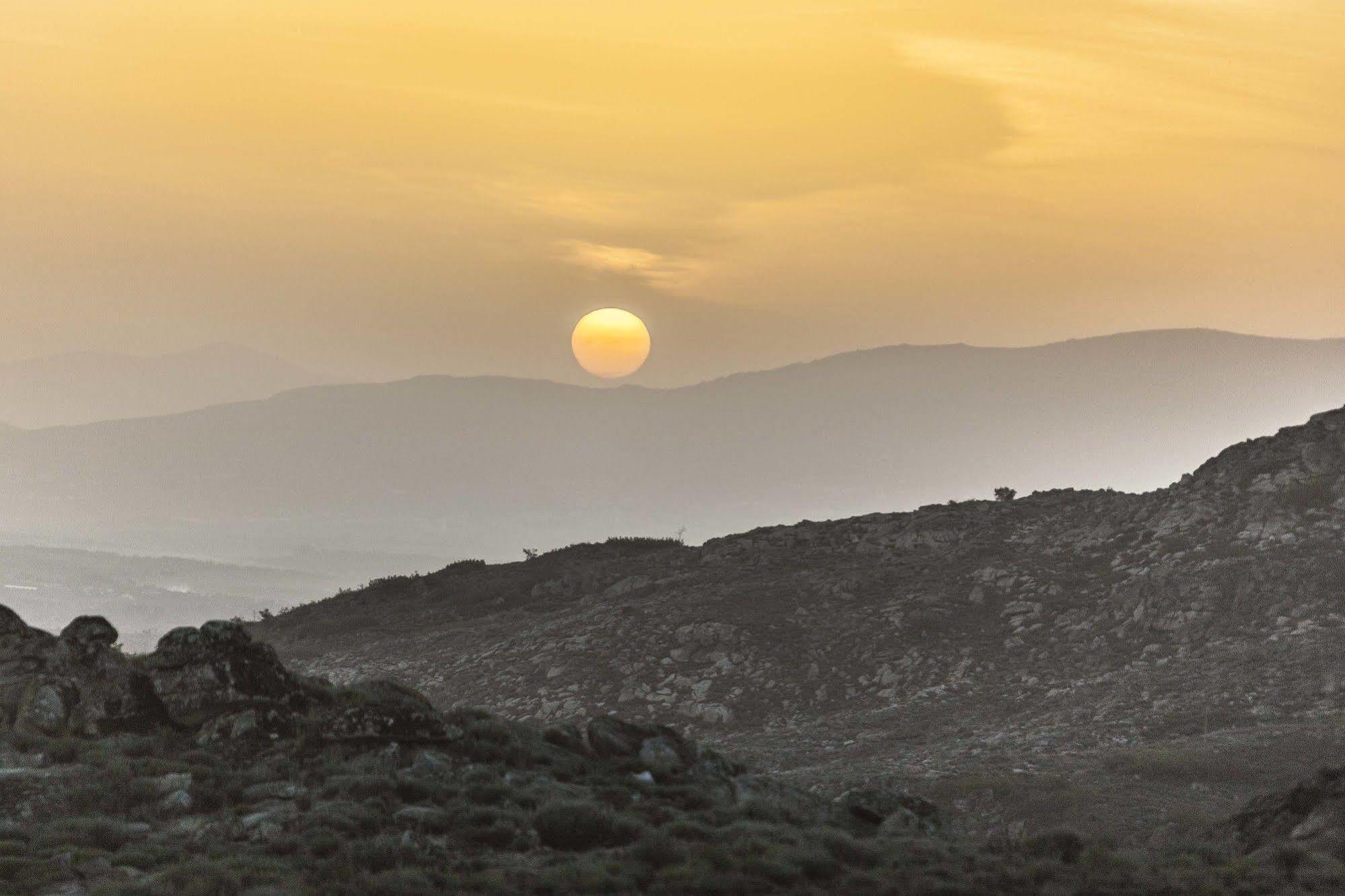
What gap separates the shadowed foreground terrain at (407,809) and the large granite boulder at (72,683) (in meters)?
0.03

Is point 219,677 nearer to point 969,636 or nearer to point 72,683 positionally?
point 72,683

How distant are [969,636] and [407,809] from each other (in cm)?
2130

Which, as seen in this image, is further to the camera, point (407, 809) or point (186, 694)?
point (186, 694)

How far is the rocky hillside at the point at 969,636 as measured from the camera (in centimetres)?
2773

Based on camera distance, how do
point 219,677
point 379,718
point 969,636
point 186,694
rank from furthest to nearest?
point 969,636 < point 219,677 < point 186,694 < point 379,718

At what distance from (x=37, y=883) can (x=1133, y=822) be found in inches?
660

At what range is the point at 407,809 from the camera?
1656 cm

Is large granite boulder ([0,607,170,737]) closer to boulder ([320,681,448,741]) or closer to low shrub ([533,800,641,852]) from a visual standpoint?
boulder ([320,681,448,741])

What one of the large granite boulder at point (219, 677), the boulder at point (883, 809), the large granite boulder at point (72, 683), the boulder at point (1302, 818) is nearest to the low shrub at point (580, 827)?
the boulder at point (883, 809)

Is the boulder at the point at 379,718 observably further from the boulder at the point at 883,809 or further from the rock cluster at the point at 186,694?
the boulder at the point at 883,809

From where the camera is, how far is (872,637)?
34969 mm

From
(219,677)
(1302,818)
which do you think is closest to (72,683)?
(219,677)

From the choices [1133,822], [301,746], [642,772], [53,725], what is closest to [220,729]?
[301,746]

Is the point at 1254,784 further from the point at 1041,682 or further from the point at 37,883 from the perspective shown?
the point at 37,883
